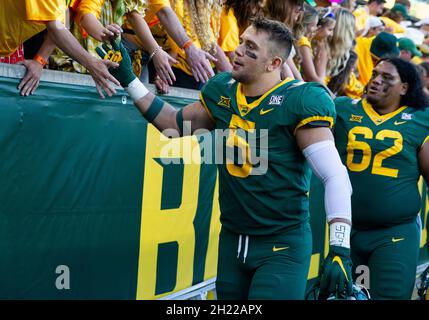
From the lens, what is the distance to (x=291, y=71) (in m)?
6.57

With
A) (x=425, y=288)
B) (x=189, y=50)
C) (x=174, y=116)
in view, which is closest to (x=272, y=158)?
(x=174, y=116)

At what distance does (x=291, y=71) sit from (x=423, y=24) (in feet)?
26.8

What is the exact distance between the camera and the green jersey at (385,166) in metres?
5.72

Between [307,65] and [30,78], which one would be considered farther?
[307,65]

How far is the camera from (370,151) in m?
5.77

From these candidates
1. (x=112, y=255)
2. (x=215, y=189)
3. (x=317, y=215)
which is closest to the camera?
(x=112, y=255)

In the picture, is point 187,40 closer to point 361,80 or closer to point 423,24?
point 361,80

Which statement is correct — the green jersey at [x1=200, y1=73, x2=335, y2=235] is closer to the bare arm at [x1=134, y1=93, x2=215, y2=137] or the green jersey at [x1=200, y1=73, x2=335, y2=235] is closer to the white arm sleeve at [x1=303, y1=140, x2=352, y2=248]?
the white arm sleeve at [x1=303, y1=140, x2=352, y2=248]

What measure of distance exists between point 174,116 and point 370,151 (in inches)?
72.1

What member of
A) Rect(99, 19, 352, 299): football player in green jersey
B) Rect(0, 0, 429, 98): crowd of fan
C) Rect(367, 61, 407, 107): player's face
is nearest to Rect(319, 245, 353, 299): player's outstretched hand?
Rect(99, 19, 352, 299): football player in green jersey

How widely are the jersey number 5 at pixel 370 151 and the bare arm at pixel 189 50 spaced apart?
1.22 m

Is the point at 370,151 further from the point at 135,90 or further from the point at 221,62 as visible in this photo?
the point at 135,90

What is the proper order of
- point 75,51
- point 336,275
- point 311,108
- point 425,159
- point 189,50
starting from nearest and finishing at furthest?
point 336,275
point 311,108
point 75,51
point 189,50
point 425,159
